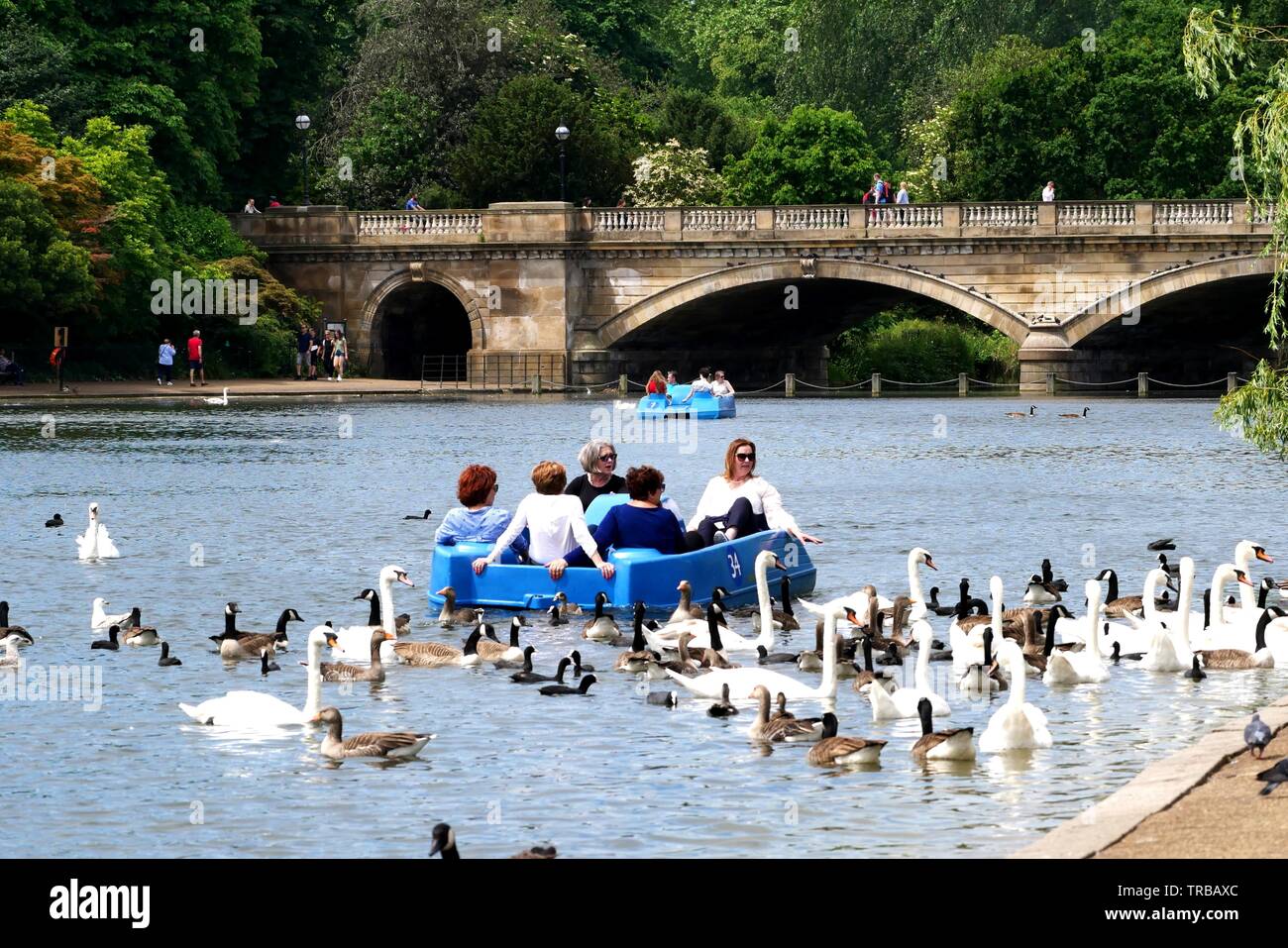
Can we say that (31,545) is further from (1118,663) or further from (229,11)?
(229,11)

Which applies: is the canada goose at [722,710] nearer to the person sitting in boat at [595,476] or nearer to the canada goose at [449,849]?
the canada goose at [449,849]

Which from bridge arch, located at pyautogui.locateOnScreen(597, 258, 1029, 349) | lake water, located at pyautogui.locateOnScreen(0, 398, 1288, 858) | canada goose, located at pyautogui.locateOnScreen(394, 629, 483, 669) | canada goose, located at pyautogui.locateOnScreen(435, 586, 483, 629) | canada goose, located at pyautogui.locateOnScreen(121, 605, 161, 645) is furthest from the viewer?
bridge arch, located at pyautogui.locateOnScreen(597, 258, 1029, 349)

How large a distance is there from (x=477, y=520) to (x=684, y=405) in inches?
1362

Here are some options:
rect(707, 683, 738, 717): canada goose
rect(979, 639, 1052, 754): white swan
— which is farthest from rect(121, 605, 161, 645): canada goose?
rect(979, 639, 1052, 754): white swan

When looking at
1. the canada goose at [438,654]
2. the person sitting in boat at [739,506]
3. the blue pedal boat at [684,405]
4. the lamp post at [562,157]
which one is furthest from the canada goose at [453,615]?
the lamp post at [562,157]

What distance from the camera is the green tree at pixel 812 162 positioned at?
75312 mm

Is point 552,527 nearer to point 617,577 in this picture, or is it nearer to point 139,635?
point 617,577

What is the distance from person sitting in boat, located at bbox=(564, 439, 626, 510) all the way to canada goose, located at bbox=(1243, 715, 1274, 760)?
30.4 ft

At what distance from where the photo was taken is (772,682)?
15.3 metres

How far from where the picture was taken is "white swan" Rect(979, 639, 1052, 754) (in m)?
13.5

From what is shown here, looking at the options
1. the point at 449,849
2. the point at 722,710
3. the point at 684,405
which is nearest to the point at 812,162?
the point at 684,405

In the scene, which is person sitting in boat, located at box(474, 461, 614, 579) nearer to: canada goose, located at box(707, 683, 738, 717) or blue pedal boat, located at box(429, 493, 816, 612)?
blue pedal boat, located at box(429, 493, 816, 612)

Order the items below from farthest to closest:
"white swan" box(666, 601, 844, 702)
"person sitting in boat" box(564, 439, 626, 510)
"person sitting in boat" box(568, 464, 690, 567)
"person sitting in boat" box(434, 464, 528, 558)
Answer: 1. "person sitting in boat" box(564, 439, 626, 510)
2. "person sitting in boat" box(434, 464, 528, 558)
3. "person sitting in boat" box(568, 464, 690, 567)
4. "white swan" box(666, 601, 844, 702)

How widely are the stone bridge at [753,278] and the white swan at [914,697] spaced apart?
4551 centimetres
